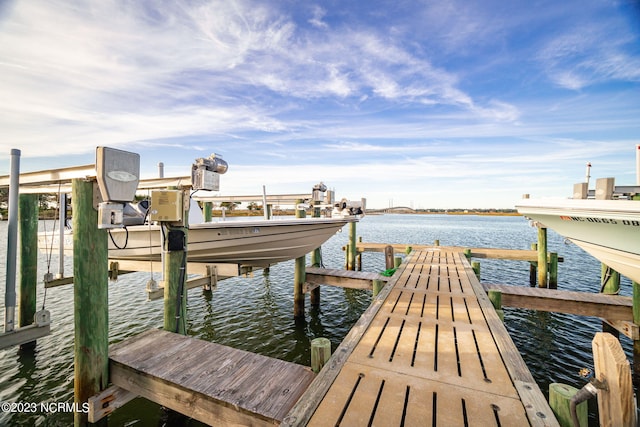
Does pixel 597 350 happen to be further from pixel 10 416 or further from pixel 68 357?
pixel 68 357

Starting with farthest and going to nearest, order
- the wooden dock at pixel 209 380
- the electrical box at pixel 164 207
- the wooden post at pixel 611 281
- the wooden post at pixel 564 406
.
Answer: the wooden post at pixel 611 281 → the electrical box at pixel 164 207 → the wooden dock at pixel 209 380 → the wooden post at pixel 564 406

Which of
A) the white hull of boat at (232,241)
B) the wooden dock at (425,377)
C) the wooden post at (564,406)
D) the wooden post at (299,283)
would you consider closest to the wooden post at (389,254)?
the wooden post at (299,283)

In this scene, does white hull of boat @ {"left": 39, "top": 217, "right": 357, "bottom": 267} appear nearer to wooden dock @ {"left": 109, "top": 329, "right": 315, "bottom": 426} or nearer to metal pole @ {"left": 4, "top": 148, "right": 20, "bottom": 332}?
metal pole @ {"left": 4, "top": 148, "right": 20, "bottom": 332}

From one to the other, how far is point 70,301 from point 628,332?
17623mm

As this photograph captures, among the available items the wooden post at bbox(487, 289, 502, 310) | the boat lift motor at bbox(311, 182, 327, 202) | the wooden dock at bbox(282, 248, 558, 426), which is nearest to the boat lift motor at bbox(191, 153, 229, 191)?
the wooden dock at bbox(282, 248, 558, 426)

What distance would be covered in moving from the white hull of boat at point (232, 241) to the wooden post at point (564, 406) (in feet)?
17.7

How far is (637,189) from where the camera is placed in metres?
4.67

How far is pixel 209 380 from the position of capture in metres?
3.37

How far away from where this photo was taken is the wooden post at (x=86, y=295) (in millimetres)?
3646

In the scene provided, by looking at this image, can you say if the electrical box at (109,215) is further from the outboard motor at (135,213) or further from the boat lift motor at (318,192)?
the boat lift motor at (318,192)

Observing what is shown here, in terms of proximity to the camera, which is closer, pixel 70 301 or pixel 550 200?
pixel 550 200

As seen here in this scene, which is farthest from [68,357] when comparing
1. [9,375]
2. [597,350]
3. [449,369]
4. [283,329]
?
[597,350]

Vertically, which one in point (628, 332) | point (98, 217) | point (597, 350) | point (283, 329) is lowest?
point (283, 329)

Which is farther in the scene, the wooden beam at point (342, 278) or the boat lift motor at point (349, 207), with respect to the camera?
the boat lift motor at point (349, 207)
